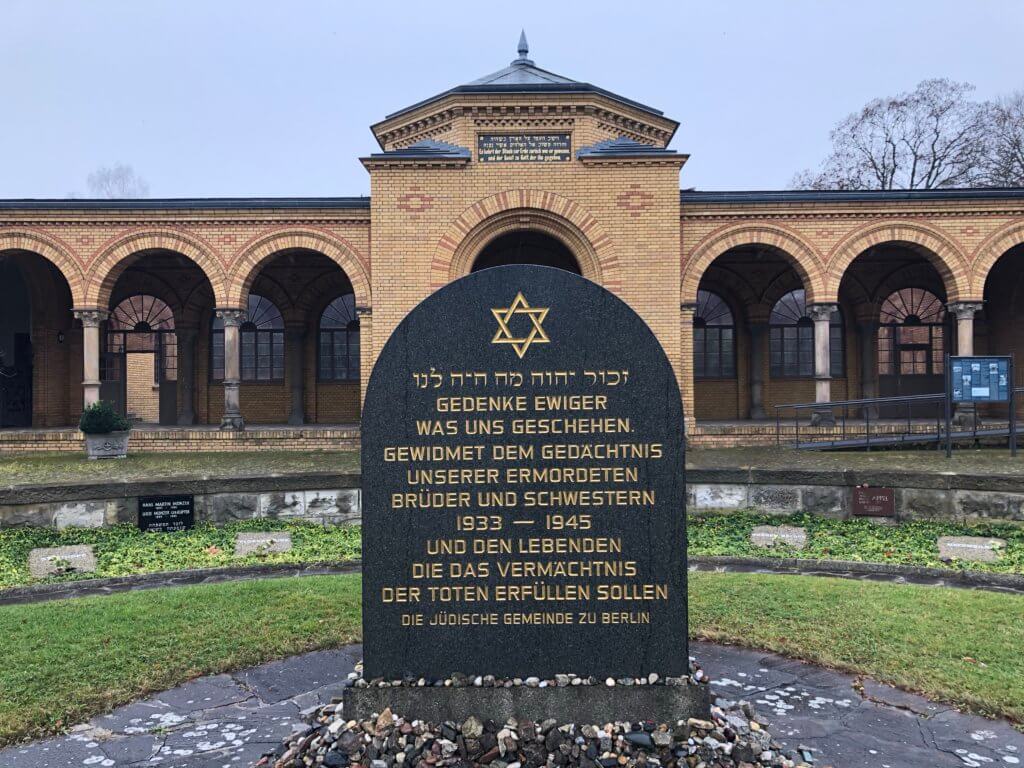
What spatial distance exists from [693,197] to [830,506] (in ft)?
26.6

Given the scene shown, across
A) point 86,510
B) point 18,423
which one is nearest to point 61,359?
point 18,423

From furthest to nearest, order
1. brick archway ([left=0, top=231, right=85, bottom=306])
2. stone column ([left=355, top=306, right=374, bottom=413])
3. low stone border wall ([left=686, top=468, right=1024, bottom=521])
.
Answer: brick archway ([left=0, top=231, right=85, bottom=306]) < stone column ([left=355, top=306, right=374, bottom=413]) < low stone border wall ([left=686, top=468, right=1024, bottom=521])

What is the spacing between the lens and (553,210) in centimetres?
1397

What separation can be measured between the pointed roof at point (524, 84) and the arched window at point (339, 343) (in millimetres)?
5858

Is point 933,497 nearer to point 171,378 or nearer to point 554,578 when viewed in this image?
point 554,578

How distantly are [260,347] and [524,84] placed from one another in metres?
10.8

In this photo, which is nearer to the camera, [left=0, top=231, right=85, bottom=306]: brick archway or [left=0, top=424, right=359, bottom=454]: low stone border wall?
[left=0, top=424, right=359, bottom=454]: low stone border wall

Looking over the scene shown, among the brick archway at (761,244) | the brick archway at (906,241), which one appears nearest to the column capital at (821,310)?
the brick archway at (761,244)

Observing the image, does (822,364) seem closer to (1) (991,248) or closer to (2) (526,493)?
(1) (991,248)

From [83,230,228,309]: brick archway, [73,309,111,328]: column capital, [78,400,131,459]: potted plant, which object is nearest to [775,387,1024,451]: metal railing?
[83,230,228,309]: brick archway

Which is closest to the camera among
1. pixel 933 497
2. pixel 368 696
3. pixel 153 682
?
pixel 368 696

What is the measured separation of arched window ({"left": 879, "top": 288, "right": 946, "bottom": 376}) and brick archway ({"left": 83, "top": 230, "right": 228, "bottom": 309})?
17665mm

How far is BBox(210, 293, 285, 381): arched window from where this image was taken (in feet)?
63.8

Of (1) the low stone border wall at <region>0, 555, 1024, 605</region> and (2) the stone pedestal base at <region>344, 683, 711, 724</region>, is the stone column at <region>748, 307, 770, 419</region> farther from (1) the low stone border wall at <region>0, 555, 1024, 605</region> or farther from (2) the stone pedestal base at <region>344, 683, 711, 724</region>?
(2) the stone pedestal base at <region>344, 683, 711, 724</region>
